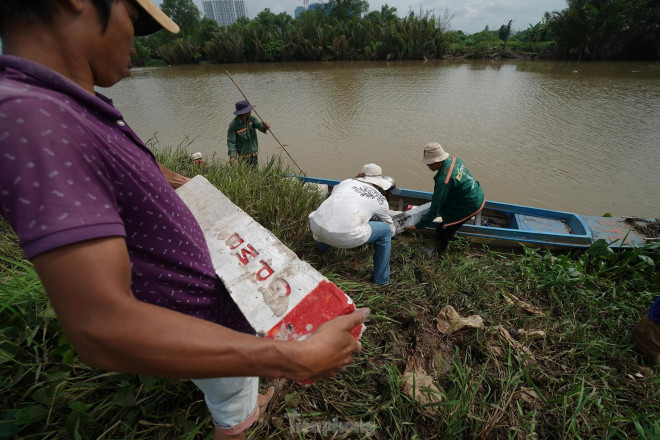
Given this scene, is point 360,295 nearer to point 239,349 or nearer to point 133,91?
point 239,349

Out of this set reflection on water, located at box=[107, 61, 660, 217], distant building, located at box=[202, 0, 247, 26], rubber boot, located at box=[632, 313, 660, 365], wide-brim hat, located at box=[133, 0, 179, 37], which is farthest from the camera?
distant building, located at box=[202, 0, 247, 26]

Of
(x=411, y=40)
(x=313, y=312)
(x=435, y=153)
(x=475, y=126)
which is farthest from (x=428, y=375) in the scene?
(x=411, y=40)

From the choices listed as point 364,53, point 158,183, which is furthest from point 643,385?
point 364,53

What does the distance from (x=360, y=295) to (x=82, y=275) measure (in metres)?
1.85

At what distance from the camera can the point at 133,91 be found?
535 inches

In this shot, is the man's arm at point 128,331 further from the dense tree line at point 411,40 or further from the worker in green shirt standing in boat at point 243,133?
the dense tree line at point 411,40

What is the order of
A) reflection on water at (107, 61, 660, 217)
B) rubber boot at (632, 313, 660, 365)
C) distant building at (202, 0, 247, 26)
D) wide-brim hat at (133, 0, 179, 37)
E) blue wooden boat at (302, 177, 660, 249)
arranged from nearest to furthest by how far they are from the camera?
wide-brim hat at (133, 0, 179, 37) < rubber boot at (632, 313, 660, 365) < blue wooden boat at (302, 177, 660, 249) < reflection on water at (107, 61, 660, 217) < distant building at (202, 0, 247, 26)

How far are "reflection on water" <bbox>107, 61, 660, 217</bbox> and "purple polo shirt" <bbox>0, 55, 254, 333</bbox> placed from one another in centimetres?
498

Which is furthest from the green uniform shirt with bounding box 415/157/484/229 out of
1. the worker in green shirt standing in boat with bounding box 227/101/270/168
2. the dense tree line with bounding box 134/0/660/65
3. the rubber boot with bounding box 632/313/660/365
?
the dense tree line with bounding box 134/0/660/65

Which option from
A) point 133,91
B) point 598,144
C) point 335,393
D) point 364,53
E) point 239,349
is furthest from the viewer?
point 364,53

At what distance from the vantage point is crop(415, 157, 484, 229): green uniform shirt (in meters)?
3.05

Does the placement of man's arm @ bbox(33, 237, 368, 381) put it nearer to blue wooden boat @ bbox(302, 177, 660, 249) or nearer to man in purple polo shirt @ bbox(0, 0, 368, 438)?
man in purple polo shirt @ bbox(0, 0, 368, 438)

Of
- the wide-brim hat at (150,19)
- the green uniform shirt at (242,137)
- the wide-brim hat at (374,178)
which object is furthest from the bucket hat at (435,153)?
the green uniform shirt at (242,137)

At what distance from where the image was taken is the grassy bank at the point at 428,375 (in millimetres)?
1347
